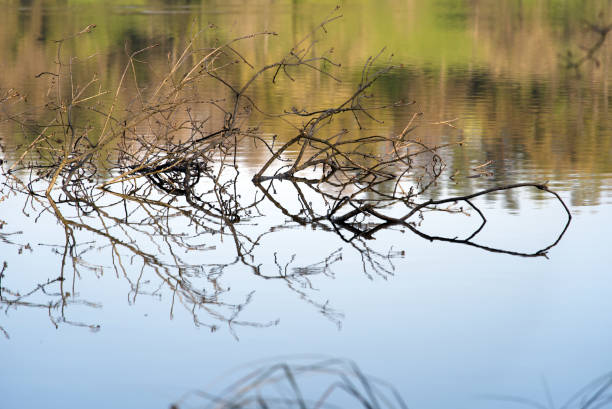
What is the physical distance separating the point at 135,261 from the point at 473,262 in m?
1.71

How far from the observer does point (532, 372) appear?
361 centimetres

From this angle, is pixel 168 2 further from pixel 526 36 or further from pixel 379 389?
pixel 379 389

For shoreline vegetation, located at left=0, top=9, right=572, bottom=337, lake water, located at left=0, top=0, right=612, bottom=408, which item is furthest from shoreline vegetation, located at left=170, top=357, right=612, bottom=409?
shoreline vegetation, located at left=0, top=9, right=572, bottom=337

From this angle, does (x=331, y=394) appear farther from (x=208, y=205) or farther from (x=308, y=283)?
(x=208, y=205)

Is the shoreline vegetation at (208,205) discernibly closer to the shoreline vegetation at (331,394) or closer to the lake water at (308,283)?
the lake water at (308,283)

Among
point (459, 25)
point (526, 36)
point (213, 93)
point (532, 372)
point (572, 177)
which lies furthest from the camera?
point (459, 25)

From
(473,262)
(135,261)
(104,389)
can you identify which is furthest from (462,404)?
(135,261)

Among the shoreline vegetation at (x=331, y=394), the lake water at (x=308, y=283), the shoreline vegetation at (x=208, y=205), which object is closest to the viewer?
the shoreline vegetation at (x=331, y=394)

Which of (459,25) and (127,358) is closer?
(127,358)

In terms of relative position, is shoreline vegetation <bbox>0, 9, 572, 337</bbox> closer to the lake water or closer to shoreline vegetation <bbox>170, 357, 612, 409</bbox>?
the lake water

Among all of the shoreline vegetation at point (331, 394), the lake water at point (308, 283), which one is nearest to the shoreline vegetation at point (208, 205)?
the lake water at point (308, 283)

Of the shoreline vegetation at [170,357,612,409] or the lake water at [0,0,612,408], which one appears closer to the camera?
the shoreline vegetation at [170,357,612,409]

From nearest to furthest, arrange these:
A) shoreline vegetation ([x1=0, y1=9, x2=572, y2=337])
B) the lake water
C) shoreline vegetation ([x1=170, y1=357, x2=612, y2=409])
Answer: shoreline vegetation ([x1=170, y1=357, x2=612, y2=409]) → the lake water → shoreline vegetation ([x1=0, y1=9, x2=572, y2=337])

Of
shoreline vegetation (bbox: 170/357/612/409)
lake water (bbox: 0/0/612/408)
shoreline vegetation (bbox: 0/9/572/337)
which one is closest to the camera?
shoreline vegetation (bbox: 170/357/612/409)
